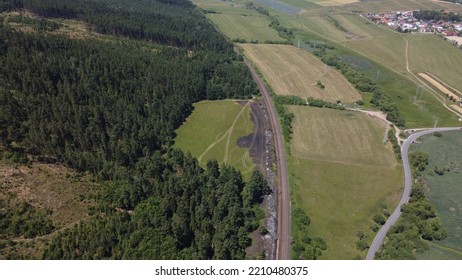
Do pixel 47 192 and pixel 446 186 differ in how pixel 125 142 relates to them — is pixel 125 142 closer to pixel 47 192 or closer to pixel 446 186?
pixel 47 192

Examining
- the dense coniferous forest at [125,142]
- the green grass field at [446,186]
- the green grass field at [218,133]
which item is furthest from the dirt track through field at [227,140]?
the green grass field at [446,186]

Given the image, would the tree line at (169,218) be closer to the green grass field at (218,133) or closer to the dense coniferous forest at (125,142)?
the dense coniferous forest at (125,142)

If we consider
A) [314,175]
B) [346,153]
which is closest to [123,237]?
[314,175]

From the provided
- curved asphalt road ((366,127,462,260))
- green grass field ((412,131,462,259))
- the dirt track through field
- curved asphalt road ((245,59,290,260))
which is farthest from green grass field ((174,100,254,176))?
green grass field ((412,131,462,259))

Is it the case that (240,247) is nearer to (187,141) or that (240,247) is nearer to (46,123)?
(187,141)

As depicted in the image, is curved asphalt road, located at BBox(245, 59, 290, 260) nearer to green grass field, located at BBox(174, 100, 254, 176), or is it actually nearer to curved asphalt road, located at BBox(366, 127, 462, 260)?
green grass field, located at BBox(174, 100, 254, 176)

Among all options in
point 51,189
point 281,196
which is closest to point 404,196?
point 281,196
